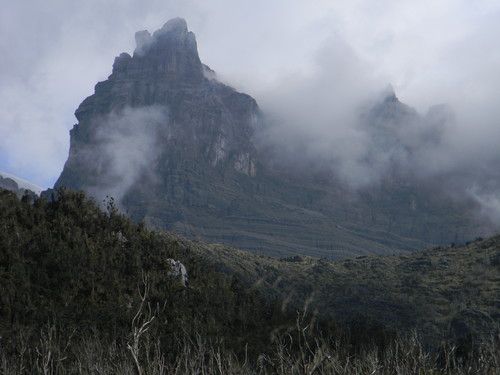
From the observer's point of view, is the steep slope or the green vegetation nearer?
the green vegetation

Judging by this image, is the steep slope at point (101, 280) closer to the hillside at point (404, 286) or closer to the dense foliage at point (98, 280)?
the dense foliage at point (98, 280)

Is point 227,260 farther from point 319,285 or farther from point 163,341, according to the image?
point 163,341

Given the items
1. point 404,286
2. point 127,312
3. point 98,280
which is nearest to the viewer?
point 127,312

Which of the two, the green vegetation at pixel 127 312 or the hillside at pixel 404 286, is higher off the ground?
the hillside at pixel 404 286

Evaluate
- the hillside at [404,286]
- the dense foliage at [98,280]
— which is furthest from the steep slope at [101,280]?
the hillside at [404,286]

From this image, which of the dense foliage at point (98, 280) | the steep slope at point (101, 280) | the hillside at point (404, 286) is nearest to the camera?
the dense foliage at point (98, 280)

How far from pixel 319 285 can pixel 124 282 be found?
60.0m

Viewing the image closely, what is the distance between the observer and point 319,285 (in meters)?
95.7

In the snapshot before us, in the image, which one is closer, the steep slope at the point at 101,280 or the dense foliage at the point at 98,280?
the dense foliage at the point at 98,280

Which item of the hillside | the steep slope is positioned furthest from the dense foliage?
the hillside

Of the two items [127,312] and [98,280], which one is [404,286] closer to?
[98,280]

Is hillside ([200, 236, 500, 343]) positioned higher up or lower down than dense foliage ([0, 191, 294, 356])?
higher up

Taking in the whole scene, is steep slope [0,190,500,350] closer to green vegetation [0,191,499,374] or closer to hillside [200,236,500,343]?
green vegetation [0,191,499,374]

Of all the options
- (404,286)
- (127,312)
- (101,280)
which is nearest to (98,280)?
(101,280)
